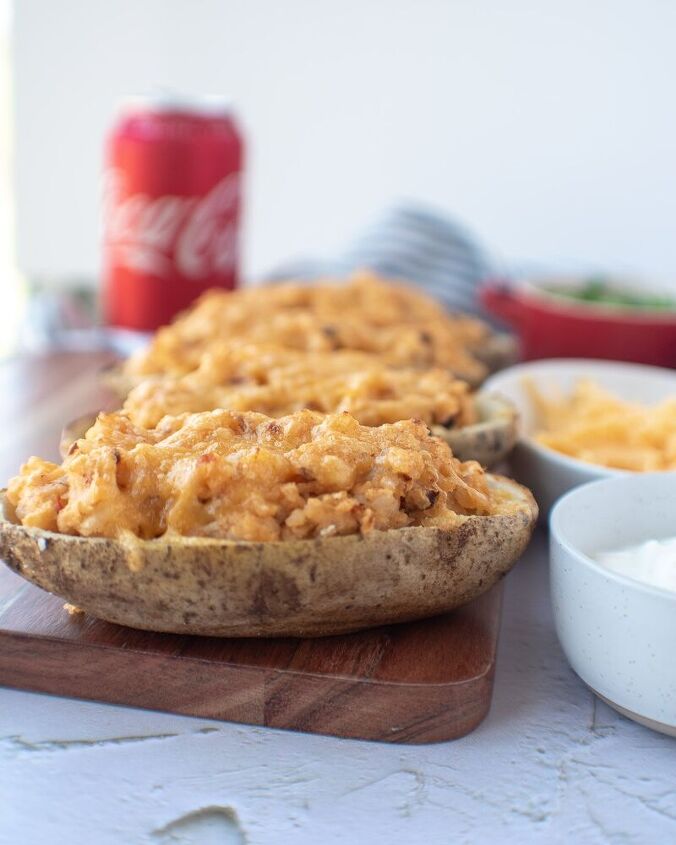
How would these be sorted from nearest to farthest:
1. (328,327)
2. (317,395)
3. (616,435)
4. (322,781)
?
(322,781) < (317,395) < (616,435) < (328,327)

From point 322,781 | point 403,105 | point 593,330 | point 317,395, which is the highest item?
point 403,105

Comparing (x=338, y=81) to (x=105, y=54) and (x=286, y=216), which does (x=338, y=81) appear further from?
(x=105, y=54)

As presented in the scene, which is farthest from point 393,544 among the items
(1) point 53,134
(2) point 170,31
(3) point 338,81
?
(1) point 53,134

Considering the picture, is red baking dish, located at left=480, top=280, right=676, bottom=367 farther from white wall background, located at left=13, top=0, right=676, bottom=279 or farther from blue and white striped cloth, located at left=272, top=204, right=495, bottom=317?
white wall background, located at left=13, top=0, right=676, bottom=279

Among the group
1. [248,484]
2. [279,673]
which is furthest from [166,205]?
[279,673]

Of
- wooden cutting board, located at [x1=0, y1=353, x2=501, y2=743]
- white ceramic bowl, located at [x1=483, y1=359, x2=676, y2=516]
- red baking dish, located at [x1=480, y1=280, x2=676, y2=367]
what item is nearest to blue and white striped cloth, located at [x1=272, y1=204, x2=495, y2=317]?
red baking dish, located at [x1=480, y1=280, x2=676, y2=367]

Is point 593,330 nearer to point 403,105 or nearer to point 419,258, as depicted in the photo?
point 419,258

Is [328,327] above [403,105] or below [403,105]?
below
